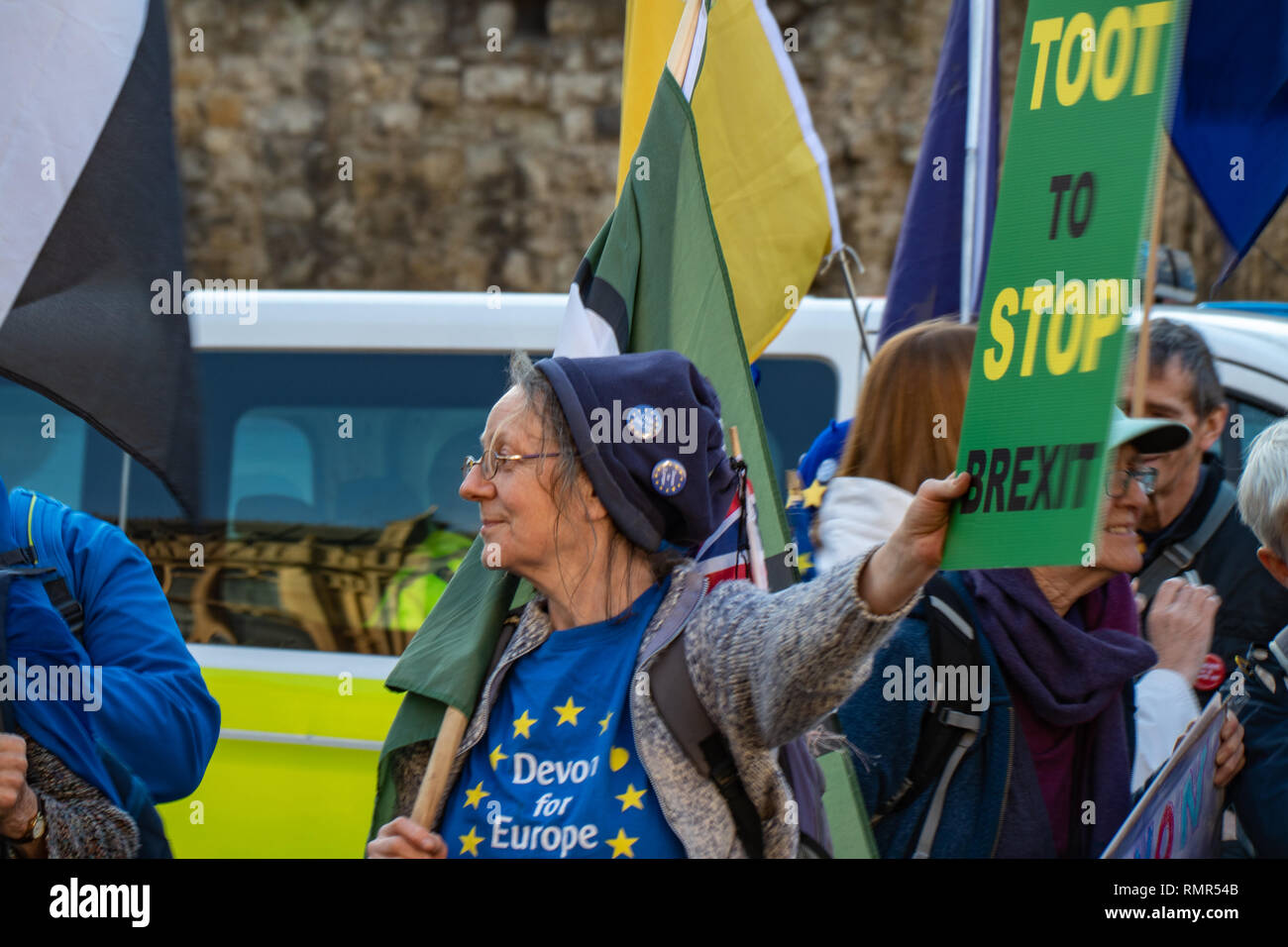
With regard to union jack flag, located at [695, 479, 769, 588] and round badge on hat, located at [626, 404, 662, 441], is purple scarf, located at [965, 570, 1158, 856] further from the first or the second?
round badge on hat, located at [626, 404, 662, 441]

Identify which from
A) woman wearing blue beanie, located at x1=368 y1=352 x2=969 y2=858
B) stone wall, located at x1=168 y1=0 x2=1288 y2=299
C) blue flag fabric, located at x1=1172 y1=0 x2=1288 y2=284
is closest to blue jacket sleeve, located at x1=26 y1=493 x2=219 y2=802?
woman wearing blue beanie, located at x1=368 y1=352 x2=969 y2=858

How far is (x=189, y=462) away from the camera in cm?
203

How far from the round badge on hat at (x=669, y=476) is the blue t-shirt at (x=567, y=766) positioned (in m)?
0.15

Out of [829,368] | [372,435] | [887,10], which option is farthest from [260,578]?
[887,10]

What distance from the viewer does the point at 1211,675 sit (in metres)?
2.56

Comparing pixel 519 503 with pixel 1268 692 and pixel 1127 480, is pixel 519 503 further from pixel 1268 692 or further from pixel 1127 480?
pixel 1268 692

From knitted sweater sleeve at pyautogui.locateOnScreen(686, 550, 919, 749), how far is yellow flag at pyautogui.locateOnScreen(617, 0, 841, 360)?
125 cm

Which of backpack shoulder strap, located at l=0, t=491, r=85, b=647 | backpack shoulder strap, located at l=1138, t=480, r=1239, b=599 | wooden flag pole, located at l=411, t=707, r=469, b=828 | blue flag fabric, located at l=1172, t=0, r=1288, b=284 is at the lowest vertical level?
wooden flag pole, located at l=411, t=707, r=469, b=828

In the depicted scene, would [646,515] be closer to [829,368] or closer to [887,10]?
[829,368]

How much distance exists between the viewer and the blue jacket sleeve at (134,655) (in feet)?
6.51

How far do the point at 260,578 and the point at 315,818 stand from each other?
681mm

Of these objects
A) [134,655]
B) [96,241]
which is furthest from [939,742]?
[96,241]

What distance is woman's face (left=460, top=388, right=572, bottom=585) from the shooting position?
1.92m

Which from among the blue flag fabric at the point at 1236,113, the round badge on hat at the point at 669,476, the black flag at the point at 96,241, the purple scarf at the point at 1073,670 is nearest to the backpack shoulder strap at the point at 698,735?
the round badge on hat at the point at 669,476
